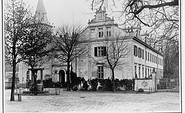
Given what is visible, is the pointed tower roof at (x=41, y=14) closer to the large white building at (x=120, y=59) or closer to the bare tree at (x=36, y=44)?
the bare tree at (x=36, y=44)

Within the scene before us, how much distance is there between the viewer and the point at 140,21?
15.8 feet

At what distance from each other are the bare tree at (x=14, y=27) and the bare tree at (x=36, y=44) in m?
0.08

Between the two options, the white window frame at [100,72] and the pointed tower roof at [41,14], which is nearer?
the pointed tower roof at [41,14]

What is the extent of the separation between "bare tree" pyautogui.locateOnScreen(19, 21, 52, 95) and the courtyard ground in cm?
52

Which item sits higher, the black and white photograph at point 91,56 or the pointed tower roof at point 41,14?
the pointed tower roof at point 41,14

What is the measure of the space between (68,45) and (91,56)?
1.20 ft

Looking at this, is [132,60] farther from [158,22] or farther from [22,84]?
[22,84]

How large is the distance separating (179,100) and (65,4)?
2.05 metres

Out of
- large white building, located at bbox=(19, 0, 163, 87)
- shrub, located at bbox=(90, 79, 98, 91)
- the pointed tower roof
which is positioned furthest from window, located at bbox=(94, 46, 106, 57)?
→ the pointed tower roof

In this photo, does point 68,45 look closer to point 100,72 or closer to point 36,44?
point 36,44

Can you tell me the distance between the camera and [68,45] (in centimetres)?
492

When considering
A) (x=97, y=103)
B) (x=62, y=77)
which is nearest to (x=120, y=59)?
(x=97, y=103)

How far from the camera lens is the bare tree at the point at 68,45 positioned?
4.88 m

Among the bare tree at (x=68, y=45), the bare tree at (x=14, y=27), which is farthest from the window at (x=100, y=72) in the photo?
the bare tree at (x=14, y=27)
